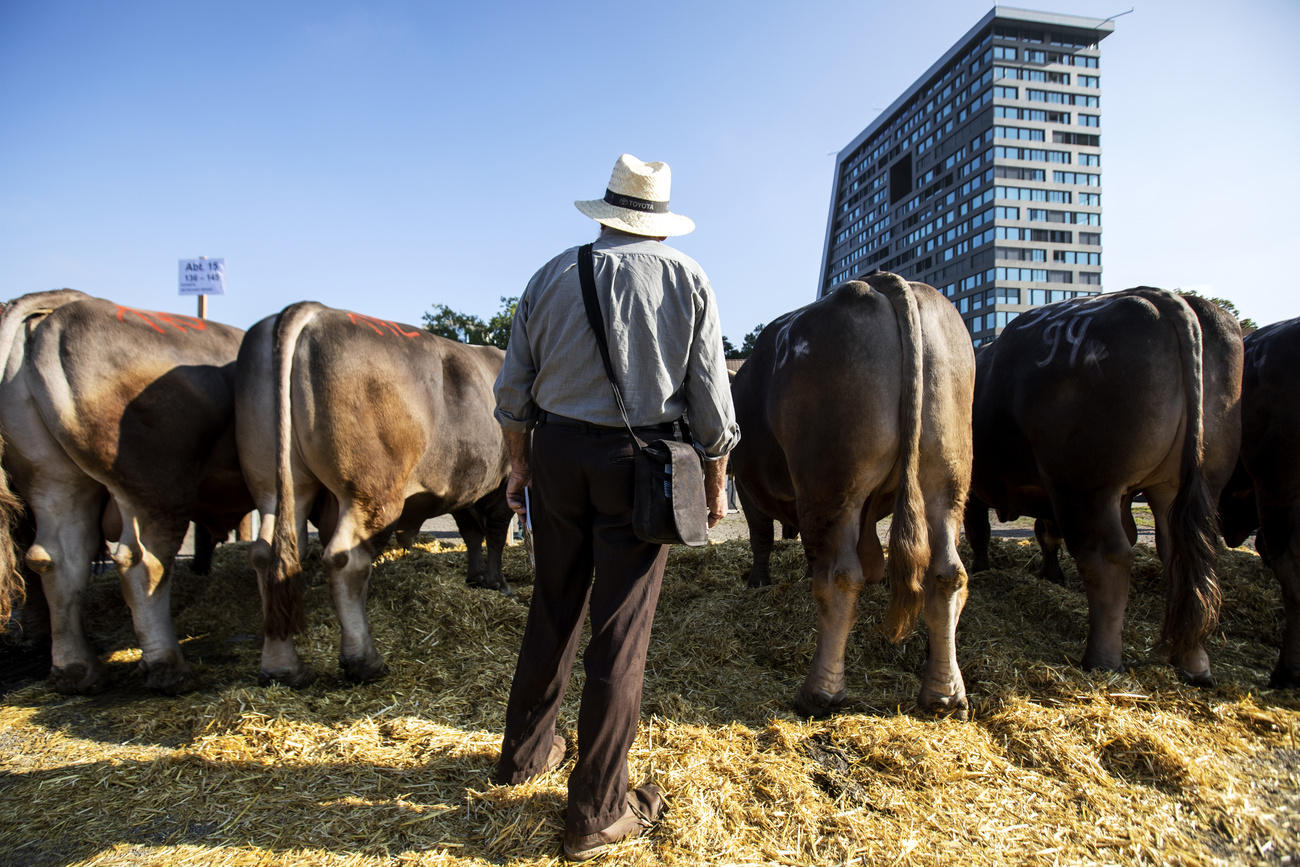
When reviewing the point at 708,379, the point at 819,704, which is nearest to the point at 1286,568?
the point at 819,704

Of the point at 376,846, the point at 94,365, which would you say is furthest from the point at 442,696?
the point at 94,365

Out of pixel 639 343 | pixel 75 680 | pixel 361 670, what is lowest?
pixel 75 680

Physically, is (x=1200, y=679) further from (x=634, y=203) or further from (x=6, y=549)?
(x=6, y=549)

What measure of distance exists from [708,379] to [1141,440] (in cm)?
263

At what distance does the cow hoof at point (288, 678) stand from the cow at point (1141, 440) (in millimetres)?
4260

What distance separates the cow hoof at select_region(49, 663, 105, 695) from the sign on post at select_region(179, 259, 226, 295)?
18.6 feet

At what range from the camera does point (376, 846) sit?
220 centimetres

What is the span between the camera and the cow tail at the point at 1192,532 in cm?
327

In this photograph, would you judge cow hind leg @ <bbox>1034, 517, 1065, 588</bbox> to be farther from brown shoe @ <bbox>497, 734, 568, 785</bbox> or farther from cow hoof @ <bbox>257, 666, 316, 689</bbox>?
cow hoof @ <bbox>257, 666, 316, 689</bbox>

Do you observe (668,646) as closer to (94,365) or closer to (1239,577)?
(94,365)

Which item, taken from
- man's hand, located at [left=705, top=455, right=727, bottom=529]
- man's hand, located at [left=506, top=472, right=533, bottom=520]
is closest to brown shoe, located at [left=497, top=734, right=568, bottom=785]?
man's hand, located at [left=506, top=472, right=533, bottom=520]

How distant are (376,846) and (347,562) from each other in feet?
5.91

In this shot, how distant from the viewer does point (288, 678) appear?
3625 millimetres

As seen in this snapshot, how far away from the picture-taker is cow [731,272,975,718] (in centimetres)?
306
